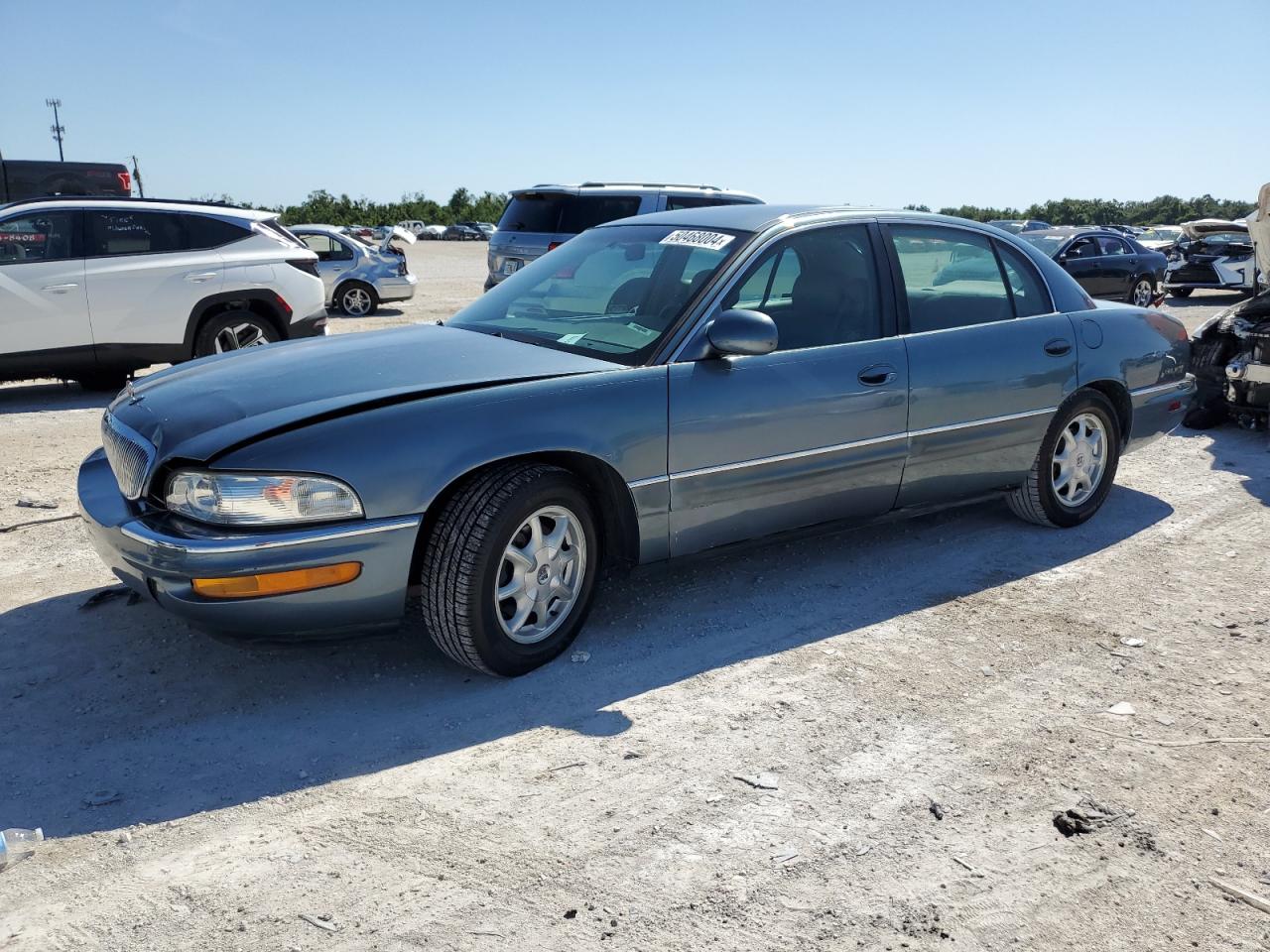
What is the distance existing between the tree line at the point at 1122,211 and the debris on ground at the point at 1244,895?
6447 centimetres

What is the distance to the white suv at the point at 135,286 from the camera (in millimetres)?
9141

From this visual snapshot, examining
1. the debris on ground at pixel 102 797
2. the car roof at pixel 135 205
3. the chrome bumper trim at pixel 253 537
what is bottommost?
the debris on ground at pixel 102 797

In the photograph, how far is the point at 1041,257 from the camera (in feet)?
18.7

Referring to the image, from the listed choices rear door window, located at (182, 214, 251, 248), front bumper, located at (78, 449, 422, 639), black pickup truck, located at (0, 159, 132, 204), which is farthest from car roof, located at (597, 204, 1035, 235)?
black pickup truck, located at (0, 159, 132, 204)

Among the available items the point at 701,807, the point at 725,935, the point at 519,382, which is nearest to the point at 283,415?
the point at 519,382

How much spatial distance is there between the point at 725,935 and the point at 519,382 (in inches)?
80.1

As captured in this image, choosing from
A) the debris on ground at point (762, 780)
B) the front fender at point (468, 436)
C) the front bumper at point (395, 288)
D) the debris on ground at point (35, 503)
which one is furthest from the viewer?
the front bumper at point (395, 288)

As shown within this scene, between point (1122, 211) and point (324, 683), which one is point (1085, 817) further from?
point (1122, 211)

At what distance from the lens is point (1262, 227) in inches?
333

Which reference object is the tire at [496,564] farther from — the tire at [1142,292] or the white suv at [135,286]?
the tire at [1142,292]

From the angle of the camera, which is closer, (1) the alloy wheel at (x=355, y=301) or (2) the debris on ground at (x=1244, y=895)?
(2) the debris on ground at (x=1244, y=895)

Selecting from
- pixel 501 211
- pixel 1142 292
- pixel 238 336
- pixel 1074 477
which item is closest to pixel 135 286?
pixel 238 336

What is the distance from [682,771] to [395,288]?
613 inches

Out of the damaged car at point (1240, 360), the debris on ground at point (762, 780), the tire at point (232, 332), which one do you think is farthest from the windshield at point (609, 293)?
the tire at point (232, 332)
